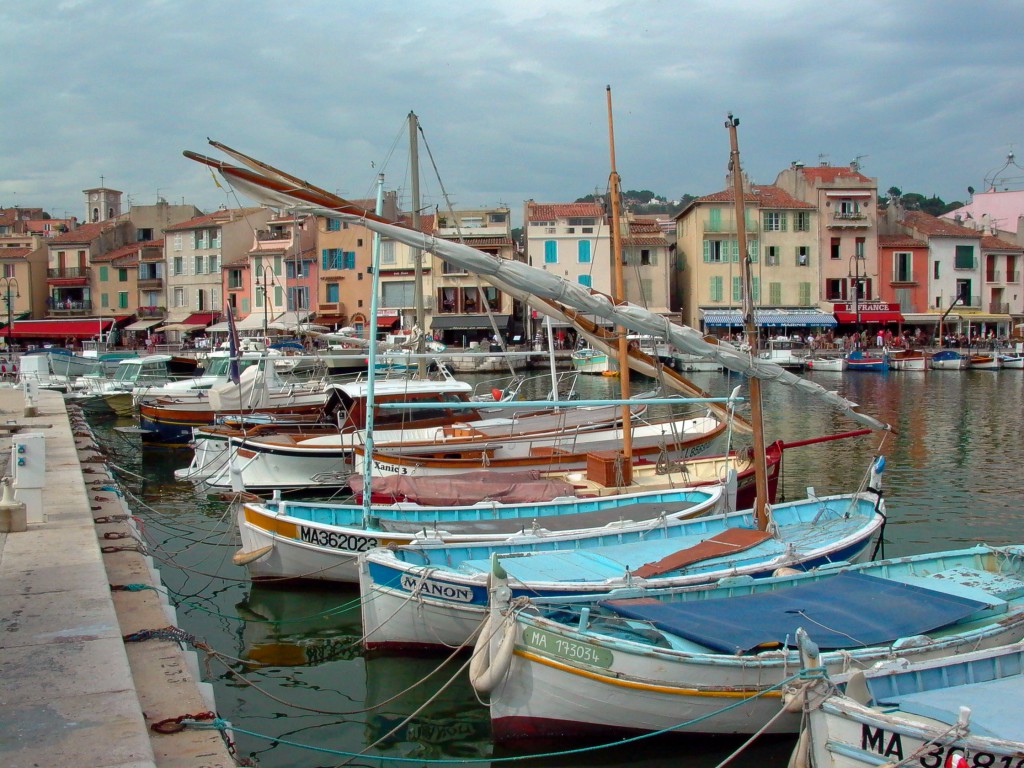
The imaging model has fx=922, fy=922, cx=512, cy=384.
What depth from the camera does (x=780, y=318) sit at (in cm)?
6675

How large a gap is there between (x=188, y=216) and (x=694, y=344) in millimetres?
77764

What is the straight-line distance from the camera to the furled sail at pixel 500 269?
34.1ft

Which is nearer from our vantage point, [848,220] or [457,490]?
[457,490]

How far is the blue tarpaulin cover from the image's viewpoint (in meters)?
8.53

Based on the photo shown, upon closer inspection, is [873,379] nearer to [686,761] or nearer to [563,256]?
[563,256]

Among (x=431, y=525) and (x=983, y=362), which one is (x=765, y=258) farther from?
(x=431, y=525)

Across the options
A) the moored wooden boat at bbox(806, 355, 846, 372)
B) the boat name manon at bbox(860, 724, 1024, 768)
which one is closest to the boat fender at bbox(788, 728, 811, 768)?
the boat name manon at bbox(860, 724, 1024, 768)

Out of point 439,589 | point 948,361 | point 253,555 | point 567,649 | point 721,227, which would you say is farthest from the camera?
point 721,227

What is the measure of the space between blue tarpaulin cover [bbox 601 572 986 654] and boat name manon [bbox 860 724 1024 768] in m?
1.90

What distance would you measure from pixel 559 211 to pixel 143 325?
1367 inches

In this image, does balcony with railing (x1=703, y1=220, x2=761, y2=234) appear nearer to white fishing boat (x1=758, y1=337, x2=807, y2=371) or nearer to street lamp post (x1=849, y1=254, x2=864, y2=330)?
street lamp post (x1=849, y1=254, x2=864, y2=330)

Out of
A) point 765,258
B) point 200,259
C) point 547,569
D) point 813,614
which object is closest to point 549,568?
point 547,569

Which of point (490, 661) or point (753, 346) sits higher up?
point (753, 346)

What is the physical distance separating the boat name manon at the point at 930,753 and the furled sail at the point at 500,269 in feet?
21.3
